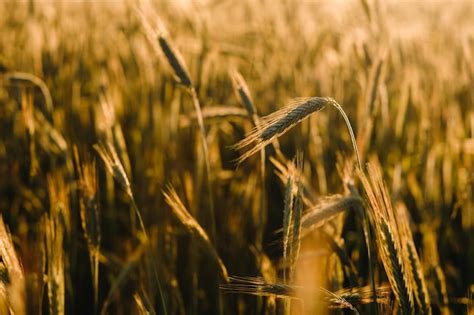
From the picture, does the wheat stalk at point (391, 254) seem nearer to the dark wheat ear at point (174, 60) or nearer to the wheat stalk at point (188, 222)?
the wheat stalk at point (188, 222)

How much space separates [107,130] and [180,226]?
300 millimetres

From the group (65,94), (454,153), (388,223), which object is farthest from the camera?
(65,94)

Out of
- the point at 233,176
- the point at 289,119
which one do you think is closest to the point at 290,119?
the point at 289,119

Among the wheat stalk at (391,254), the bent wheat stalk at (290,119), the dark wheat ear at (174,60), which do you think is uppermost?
the dark wheat ear at (174,60)

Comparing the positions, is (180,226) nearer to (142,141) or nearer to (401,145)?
(142,141)

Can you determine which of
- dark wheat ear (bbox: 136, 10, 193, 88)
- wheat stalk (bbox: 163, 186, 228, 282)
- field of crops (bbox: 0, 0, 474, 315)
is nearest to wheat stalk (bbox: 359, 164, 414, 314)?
field of crops (bbox: 0, 0, 474, 315)

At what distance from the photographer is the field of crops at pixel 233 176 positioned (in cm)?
81

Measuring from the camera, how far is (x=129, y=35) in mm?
2191

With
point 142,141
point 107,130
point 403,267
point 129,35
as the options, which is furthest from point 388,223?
point 129,35

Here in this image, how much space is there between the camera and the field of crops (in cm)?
81

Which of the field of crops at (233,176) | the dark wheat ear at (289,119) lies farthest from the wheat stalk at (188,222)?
the dark wheat ear at (289,119)

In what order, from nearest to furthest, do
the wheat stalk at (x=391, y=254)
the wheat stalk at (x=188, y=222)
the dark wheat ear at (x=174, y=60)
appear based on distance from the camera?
1. the wheat stalk at (x=391, y=254)
2. the wheat stalk at (x=188, y=222)
3. the dark wheat ear at (x=174, y=60)

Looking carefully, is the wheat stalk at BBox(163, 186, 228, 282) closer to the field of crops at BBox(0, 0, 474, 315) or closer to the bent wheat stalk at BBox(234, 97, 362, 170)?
the field of crops at BBox(0, 0, 474, 315)

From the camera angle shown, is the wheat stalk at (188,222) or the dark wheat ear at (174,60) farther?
the dark wheat ear at (174,60)
